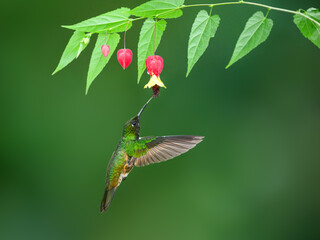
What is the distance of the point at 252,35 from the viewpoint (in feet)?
3.10

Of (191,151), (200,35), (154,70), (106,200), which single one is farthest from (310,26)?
(191,151)

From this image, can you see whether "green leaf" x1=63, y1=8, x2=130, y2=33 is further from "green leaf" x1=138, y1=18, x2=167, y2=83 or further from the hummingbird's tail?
the hummingbird's tail

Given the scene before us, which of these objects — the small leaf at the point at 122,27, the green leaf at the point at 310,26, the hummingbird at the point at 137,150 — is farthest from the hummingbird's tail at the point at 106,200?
the green leaf at the point at 310,26

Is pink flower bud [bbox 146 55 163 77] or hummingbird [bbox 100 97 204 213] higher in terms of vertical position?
pink flower bud [bbox 146 55 163 77]

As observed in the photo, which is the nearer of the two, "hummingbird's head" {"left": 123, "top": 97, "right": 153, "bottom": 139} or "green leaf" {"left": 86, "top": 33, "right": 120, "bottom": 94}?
"green leaf" {"left": 86, "top": 33, "right": 120, "bottom": 94}

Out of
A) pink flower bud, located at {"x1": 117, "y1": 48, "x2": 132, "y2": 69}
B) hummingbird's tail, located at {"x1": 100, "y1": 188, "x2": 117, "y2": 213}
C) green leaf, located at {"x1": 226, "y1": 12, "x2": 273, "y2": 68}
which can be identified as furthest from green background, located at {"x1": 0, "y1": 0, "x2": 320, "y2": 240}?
green leaf, located at {"x1": 226, "y1": 12, "x2": 273, "y2": 68}

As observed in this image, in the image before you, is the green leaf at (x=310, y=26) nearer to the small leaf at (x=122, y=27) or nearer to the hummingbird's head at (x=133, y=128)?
the small leaf at (x=122, y=27)

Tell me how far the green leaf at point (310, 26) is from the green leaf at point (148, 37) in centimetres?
32

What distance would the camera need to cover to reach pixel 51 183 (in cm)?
295

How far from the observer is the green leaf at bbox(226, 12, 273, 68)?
93cm

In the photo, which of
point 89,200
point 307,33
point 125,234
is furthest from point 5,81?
point 307,33

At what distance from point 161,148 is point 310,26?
19.3 inches

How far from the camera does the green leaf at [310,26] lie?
95 centimetres

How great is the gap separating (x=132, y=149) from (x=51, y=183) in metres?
1.91
